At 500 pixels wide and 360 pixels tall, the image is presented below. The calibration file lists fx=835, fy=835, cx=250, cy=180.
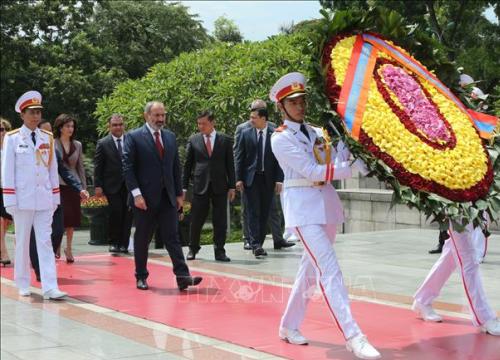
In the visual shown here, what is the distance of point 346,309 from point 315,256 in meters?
0.43

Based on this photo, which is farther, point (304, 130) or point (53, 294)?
point (53, 294)

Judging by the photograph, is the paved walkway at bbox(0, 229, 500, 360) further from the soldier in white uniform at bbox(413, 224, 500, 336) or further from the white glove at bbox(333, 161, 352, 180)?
the white glove at bbox(333, 161, 352, 180)

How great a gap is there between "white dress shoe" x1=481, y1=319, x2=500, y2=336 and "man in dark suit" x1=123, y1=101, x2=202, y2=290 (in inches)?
128

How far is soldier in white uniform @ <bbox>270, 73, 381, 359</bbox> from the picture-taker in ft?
18.6

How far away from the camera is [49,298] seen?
27.1 feet

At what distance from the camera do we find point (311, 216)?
586 centimetres

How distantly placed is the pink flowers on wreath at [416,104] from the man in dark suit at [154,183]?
312 centimetres

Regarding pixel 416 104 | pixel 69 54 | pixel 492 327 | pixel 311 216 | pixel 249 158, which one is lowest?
pixel 492 327

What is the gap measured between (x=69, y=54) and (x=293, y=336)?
25.0m

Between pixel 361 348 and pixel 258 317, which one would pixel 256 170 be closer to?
pixel 258 317

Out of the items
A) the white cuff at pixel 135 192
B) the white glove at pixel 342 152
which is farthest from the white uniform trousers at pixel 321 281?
the white cuff at pixel 135 192

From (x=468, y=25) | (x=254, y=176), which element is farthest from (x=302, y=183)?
(x=468, y=25)

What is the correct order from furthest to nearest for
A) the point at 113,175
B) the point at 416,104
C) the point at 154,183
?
the point at 113,175 < the point at 154,183 < the point at 416,104

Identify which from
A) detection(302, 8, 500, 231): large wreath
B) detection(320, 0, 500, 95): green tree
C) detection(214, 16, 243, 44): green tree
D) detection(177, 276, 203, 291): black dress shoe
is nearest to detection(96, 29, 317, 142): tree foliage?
detection(177, 276, 203, 291): black dress shoe
